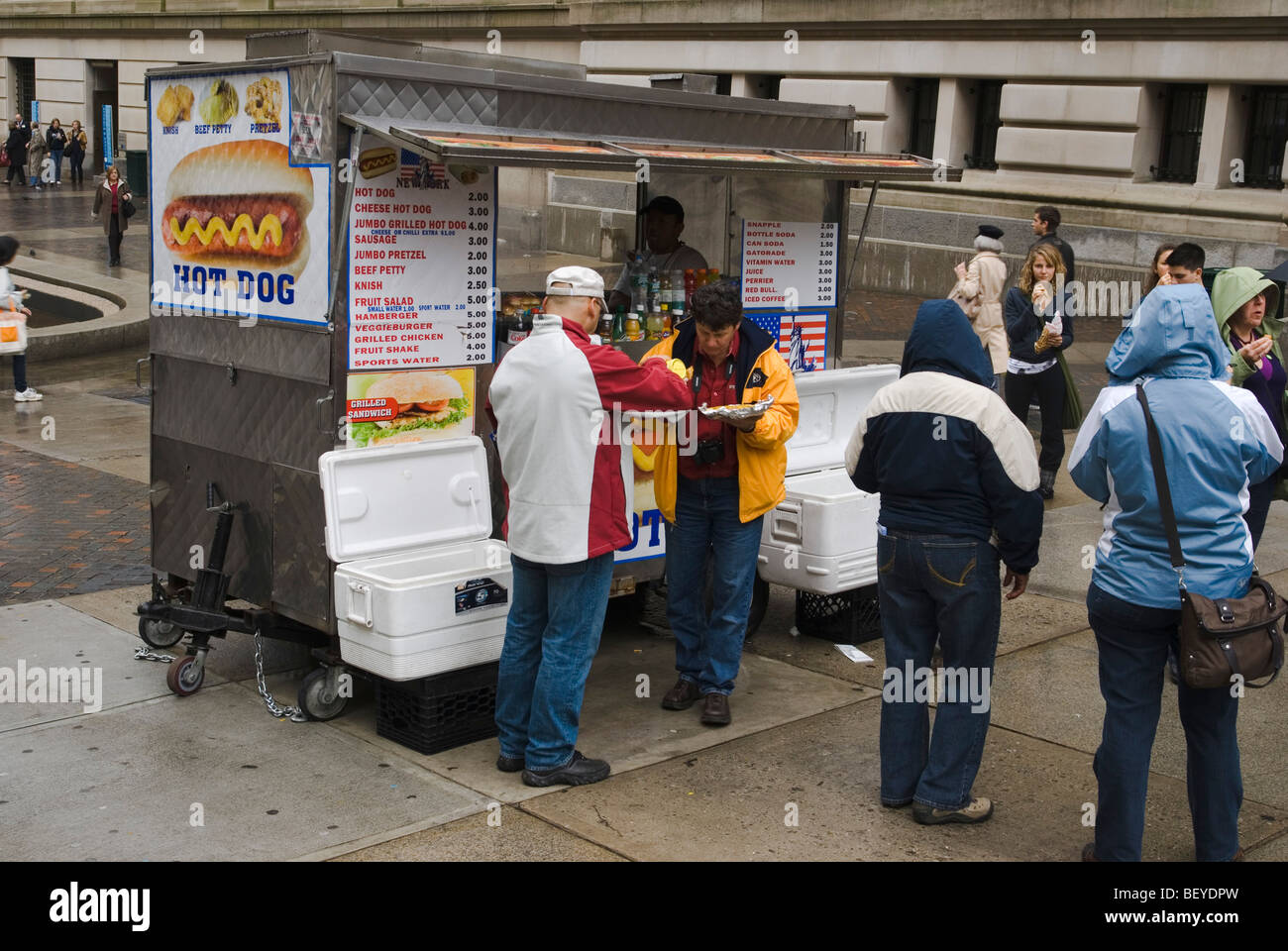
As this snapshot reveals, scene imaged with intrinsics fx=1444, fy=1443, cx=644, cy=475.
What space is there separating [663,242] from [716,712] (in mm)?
2679

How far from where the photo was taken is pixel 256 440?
19.9ft

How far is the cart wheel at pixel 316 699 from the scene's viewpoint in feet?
18.6

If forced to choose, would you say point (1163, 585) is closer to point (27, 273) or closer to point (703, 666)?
point (703, 666)

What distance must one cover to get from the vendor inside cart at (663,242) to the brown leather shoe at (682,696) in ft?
7.27

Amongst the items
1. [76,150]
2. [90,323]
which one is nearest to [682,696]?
[90,323]

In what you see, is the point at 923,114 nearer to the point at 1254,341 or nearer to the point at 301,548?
the point at 1254,341

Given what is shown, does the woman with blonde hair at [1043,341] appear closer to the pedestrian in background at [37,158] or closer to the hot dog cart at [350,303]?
the hot dog cart at [350,303]

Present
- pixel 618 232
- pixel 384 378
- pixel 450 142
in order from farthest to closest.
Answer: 1. pixel 618 232
2. pixel 384 378
3. pixel 450 142

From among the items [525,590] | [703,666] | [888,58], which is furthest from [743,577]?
[888,58]

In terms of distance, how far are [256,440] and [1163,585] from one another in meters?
3.68

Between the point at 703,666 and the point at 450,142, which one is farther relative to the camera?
the point at 703,666

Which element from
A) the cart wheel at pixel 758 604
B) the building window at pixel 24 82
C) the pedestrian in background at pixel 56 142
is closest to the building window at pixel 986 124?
the cart wheel at pixel 758 604

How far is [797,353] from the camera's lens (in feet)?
25.7

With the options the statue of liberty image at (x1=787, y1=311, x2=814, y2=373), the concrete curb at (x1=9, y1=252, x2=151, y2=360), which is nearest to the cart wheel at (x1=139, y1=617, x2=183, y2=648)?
the statue of liberty image at (x1=787, y1=311, x2=814, y2=373)
